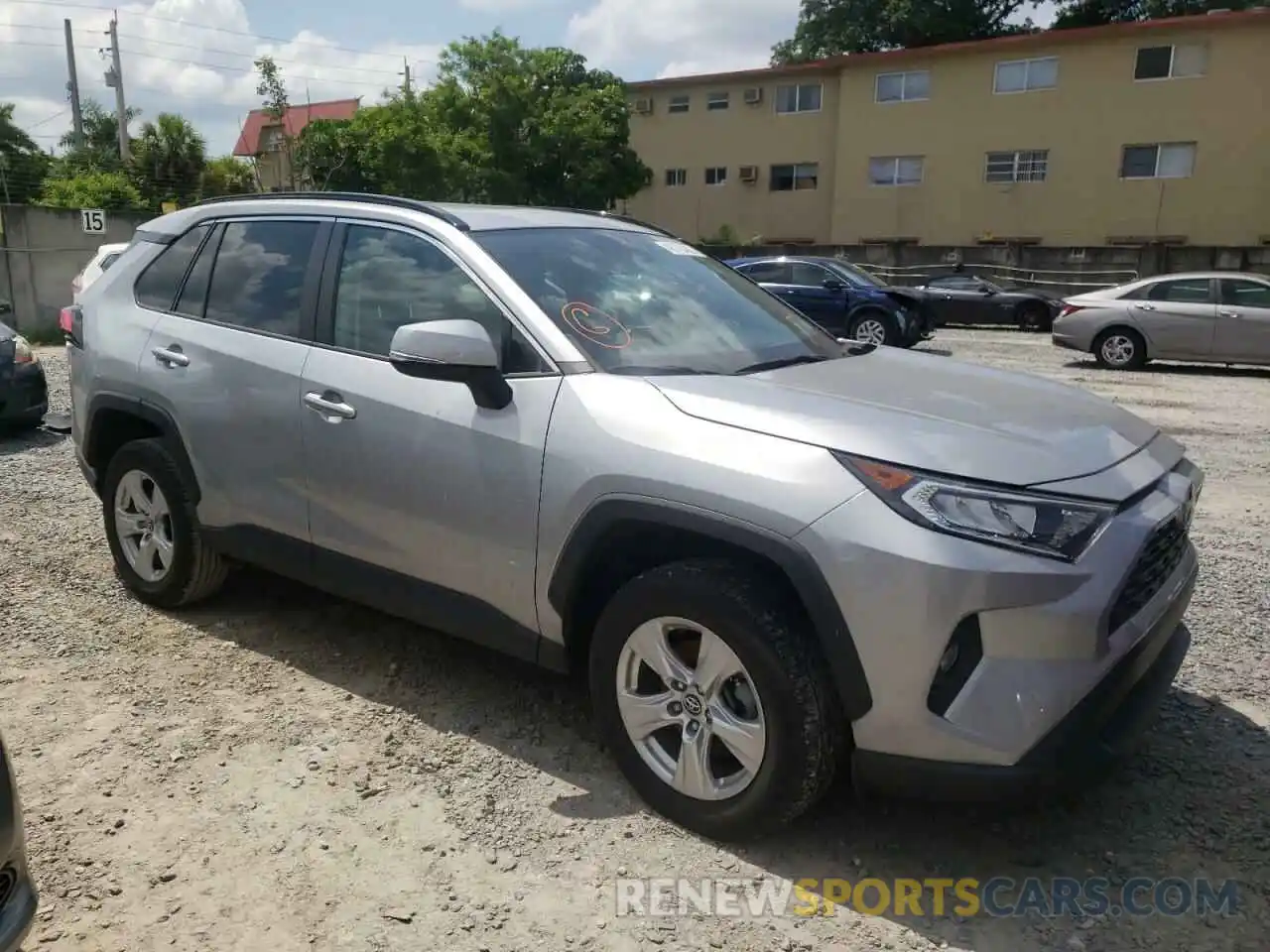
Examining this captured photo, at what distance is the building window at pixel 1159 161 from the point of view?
29609 millimetres

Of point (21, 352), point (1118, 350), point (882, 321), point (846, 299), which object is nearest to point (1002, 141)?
point (846, 299)

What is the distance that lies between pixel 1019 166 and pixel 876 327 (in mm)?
19607

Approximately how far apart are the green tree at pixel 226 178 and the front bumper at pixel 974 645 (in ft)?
111

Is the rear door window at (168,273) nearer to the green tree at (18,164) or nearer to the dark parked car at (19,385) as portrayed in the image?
the dark parked car at (19,385)

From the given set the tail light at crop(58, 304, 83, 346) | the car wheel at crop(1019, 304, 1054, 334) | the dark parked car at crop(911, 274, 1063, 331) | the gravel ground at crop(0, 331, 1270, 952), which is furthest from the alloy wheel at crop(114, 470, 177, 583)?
the car wheel at crop(1019, 304, 1054, 334)

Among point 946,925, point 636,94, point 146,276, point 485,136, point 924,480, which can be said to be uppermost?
point 636,94

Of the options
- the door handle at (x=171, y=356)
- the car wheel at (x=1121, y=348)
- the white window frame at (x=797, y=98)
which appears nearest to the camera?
the door handle at (x=171, y=356)

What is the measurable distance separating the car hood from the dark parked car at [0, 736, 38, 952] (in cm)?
185

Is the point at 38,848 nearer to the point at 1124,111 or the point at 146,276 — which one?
the point at 146,276

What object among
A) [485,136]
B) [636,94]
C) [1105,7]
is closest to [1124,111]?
[1105,7]

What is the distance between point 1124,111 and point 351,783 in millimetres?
33288

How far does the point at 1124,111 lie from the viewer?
3003 cm

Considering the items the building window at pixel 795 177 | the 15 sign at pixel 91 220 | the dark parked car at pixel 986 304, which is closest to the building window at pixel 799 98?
the building window at pixel 795 177

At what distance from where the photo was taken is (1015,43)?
101 feet
